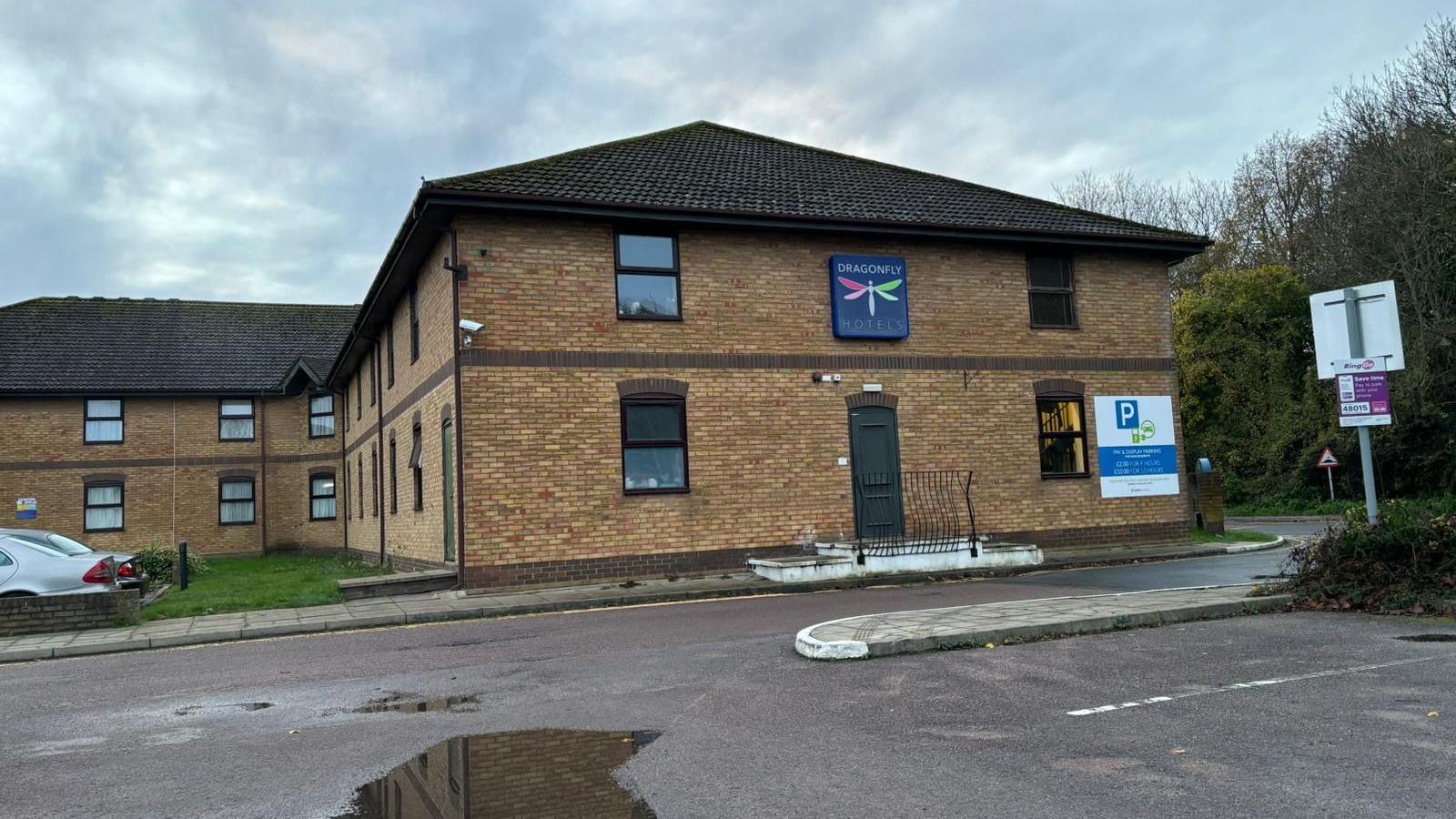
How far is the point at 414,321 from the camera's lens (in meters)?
18.9

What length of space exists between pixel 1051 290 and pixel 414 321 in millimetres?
11490

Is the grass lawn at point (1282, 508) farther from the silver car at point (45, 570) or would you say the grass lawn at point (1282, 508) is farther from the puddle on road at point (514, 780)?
the puddle on road at point (514, 780)

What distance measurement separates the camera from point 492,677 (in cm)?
817

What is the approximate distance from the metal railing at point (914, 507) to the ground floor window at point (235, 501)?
75.5ft

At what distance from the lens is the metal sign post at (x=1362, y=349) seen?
998cm

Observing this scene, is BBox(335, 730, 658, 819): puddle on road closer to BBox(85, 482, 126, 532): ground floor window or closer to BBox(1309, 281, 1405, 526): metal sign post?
BBox(1309, 281, 1405, 526): metal sign post

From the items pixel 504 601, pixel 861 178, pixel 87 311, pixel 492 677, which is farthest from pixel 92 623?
pixel 87 311

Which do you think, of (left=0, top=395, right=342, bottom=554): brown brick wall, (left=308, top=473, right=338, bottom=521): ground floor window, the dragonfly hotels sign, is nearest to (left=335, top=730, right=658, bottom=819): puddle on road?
the dragonfly hotels sign

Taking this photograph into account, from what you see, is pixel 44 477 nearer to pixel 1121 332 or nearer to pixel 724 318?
pixel 724 318

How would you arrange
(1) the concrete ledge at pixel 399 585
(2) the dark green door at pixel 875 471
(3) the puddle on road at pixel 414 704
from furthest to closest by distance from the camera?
(2) the dark green door at pixel 875 471
(1) the concrete ledge at pixel 399 585
(3) the puddle on road at pixel 414 704

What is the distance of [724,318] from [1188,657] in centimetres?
1002

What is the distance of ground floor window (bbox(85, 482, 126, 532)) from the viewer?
30688 mm

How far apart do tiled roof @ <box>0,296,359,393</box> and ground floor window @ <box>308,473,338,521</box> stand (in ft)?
10.6

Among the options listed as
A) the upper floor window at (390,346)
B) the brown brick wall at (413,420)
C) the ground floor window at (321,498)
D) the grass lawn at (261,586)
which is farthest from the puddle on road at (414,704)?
the ground floor window at (321,498)
